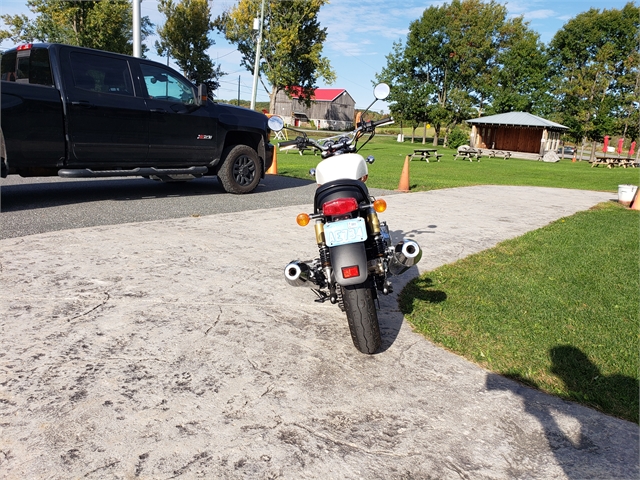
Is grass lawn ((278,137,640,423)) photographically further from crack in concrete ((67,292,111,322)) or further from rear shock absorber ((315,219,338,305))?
crack in concrete ((67,292,111,322))

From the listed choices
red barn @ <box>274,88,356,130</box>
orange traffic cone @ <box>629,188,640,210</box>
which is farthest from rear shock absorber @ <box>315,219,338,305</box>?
red barn @ <box>274,88,356,130</box>

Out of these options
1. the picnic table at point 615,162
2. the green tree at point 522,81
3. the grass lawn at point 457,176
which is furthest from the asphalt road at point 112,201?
the green tree at point 522,81

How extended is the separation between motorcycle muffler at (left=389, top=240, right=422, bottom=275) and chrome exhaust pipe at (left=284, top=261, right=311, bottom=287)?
1.92 feet

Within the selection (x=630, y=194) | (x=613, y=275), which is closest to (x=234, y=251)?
(x=613, y=275)

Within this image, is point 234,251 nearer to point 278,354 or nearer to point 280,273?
point 280,273

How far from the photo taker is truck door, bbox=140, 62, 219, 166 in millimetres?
8242

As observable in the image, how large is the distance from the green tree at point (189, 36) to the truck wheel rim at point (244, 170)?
4393cm

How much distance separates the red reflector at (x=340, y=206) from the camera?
327cm

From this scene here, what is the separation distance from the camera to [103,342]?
3307 millimetres

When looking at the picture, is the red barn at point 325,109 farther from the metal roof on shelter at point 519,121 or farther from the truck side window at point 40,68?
the truck side window at point 40,68

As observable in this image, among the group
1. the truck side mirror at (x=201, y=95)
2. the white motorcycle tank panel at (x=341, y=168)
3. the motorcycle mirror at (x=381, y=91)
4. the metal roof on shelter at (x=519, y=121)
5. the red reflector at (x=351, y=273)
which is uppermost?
the metal roof on shelter at (x=519, y=121)

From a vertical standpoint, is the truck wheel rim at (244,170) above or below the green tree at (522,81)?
below

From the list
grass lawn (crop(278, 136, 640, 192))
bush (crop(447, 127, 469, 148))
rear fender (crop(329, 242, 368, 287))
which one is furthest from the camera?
bush (crop(447, 127, 469, 148))

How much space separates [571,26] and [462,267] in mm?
57512
